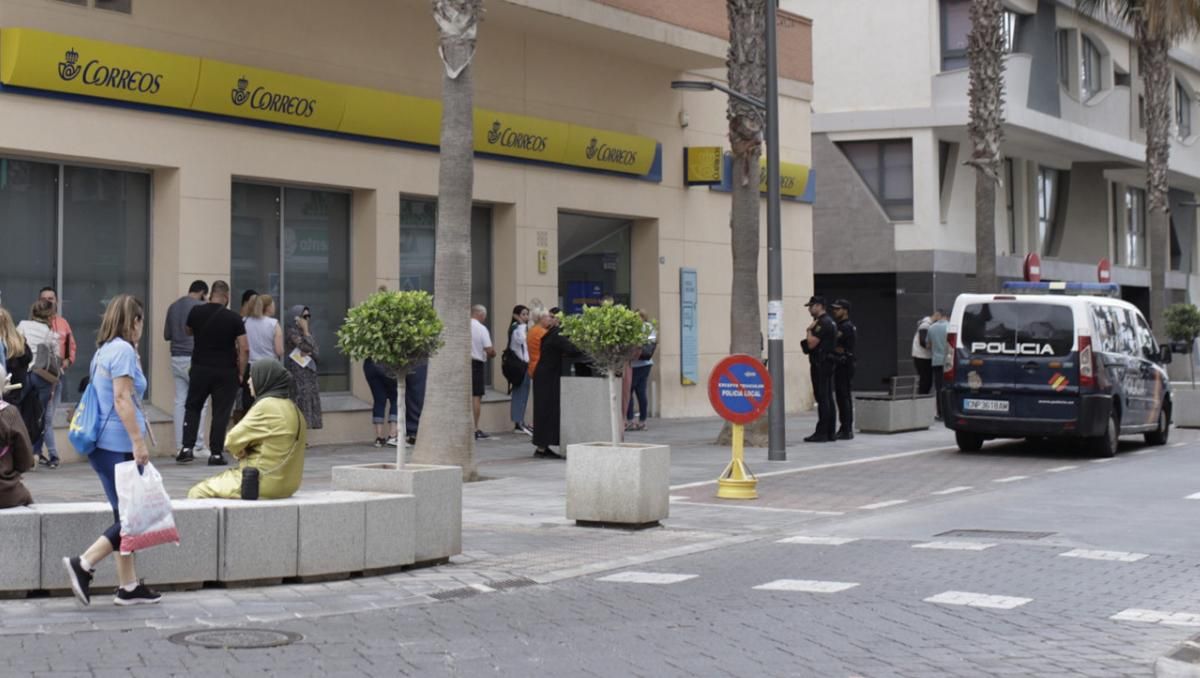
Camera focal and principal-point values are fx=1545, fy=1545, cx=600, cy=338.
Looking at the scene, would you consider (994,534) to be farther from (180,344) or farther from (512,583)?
(180,344)

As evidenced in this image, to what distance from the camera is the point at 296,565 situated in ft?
31.8

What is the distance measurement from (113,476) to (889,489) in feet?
29.6

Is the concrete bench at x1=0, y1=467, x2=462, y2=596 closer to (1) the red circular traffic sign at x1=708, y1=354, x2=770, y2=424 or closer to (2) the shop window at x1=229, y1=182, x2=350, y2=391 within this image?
(1) the red circular traffic sign at x1=708, y1=354, x2=770, y2=424

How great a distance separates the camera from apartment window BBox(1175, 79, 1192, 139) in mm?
50894

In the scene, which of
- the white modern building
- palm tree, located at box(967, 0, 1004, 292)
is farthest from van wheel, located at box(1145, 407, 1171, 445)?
the white modern building

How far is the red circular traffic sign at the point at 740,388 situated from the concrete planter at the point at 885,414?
9.64 meters

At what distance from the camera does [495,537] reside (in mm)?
12070

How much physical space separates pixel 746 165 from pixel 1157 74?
20148 mm

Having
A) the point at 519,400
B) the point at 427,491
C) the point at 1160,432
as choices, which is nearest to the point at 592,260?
the point at 519,400

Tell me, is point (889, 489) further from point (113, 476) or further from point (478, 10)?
point (113, 476)

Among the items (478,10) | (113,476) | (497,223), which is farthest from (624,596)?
(497,223)

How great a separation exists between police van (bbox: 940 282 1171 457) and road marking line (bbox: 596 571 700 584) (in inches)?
395

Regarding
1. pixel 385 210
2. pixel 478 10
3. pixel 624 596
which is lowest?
pixel 624 596

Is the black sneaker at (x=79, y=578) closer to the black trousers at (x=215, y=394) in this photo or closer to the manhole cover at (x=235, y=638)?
the manhole cover at (x=235, y=638)
